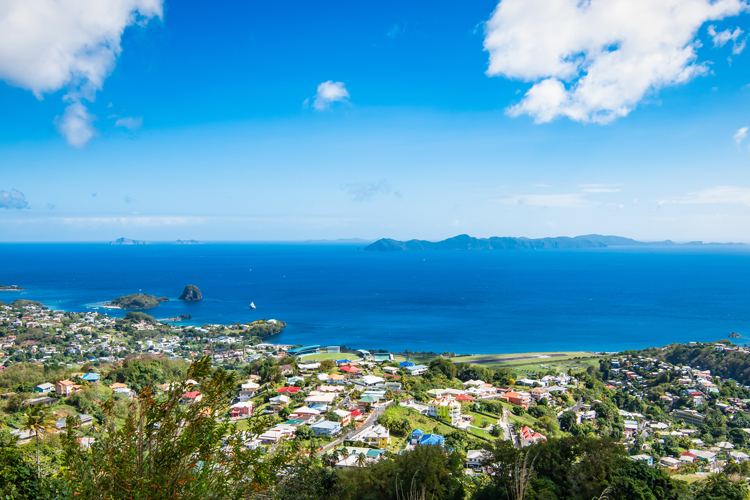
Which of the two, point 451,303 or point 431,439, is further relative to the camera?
point 451,303

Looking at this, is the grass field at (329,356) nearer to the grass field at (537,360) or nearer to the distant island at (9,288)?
the grass field at (537,360)

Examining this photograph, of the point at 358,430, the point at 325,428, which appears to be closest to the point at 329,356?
the point at 358,430

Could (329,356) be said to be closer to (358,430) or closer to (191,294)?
(358,430)

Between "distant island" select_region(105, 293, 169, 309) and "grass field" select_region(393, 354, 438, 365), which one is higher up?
"distant island" select_region(105, 293, 169, 309)

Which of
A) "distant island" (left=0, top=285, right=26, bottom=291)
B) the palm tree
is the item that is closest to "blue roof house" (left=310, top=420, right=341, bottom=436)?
the palm tree

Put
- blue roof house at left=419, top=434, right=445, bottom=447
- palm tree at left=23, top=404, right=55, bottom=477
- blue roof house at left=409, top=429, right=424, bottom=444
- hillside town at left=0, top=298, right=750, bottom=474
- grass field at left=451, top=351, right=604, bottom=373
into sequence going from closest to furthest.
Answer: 1. palm tree at left=23, top=404, right=55, bottom=477
2. blue roof house at left=419, top=434, right=445, bottom=447
3. blue roof house at left=409, top=429, right=424, bottom=444
4. hillside town at left=0, top=298, right=750, bottom=474
5. grass field at left=451, top=351, right=604, bottom=373

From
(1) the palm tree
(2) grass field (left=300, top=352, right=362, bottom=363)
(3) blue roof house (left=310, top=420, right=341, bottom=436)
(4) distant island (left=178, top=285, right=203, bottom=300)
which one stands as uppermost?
(1) the palm tree

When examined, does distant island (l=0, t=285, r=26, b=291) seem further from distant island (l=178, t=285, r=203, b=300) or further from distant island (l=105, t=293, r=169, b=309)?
distant island (l=178, t=285, r=203, b=300)
